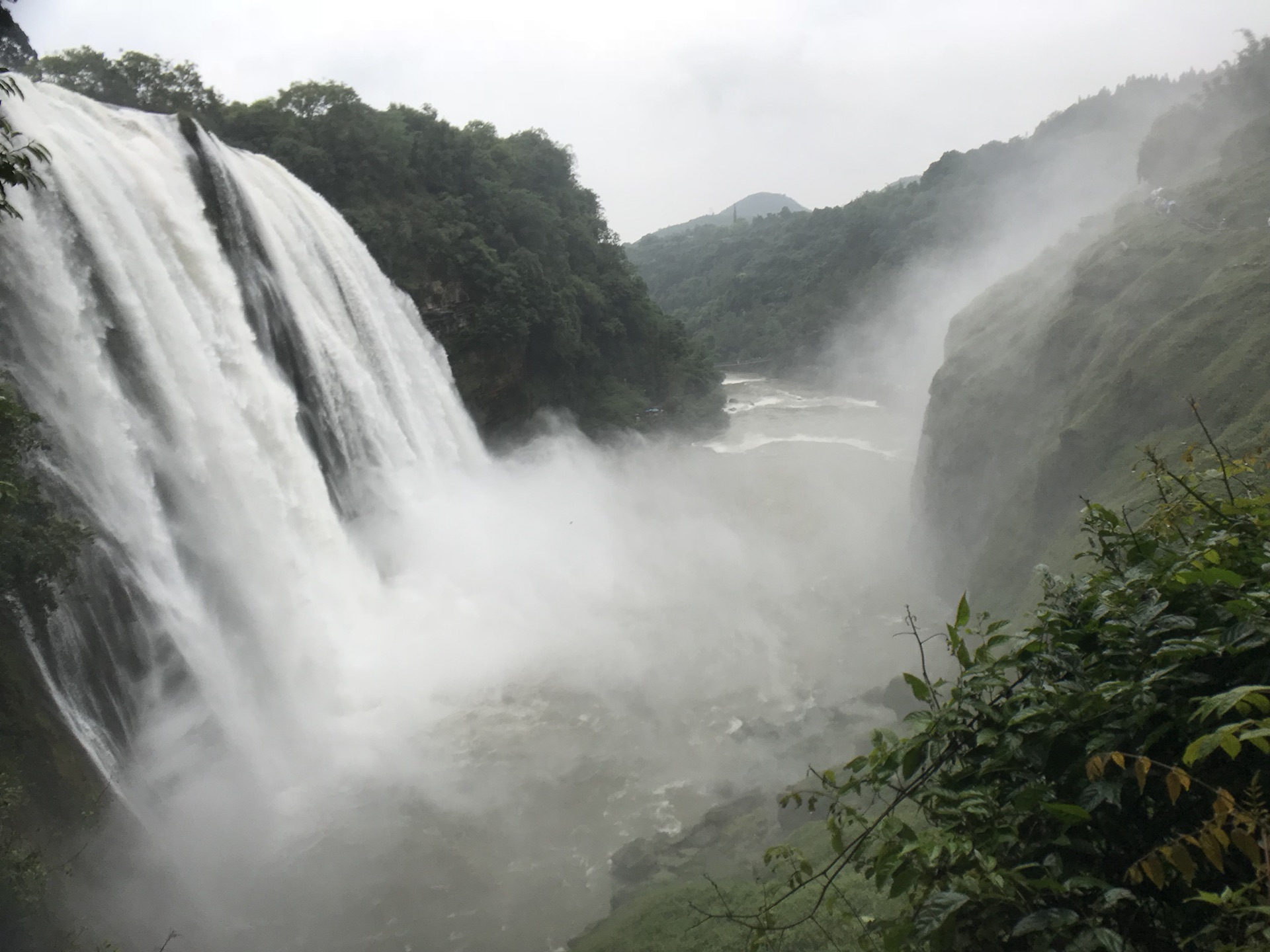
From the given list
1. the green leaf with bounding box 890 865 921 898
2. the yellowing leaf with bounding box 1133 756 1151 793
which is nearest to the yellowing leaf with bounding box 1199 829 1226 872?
the yellowing leaf with bounding box 1133 756 1151 793

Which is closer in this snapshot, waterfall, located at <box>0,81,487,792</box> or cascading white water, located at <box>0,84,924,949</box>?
cascading white water, located at <box>0,84,924,949</box>

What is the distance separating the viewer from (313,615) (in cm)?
1376

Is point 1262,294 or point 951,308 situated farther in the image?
point 951,308

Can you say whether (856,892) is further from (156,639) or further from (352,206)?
(352,206)

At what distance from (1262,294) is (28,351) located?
56.1 feet

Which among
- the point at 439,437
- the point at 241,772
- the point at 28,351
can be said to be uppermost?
the point at 28,351

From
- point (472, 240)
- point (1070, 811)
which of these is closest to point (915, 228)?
point (472, 240)

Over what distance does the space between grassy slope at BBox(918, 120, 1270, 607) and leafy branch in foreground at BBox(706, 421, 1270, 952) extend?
8845 millimetres

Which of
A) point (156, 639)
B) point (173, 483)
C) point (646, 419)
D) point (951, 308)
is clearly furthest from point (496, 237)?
point (951, 308)

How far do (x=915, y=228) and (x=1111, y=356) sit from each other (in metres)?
52.3

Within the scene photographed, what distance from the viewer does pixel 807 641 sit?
16.0 m

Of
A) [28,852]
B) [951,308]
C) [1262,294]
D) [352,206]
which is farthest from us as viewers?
[951,308]

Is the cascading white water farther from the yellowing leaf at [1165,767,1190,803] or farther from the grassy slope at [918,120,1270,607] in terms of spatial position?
the yellowing leaf at [1165,767,1190,803]

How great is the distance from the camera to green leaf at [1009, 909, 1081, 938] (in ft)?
7.13
